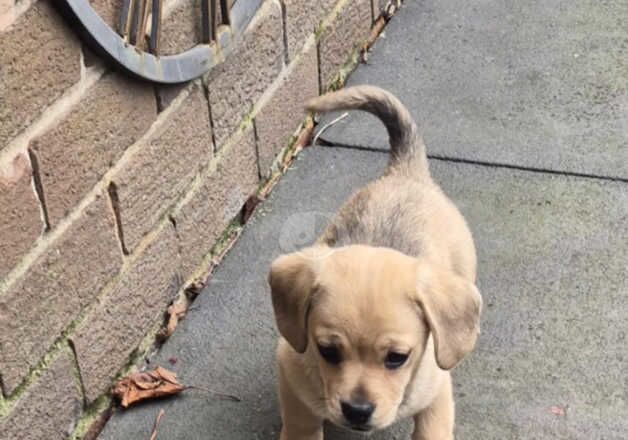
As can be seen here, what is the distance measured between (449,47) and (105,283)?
2332 millimetres

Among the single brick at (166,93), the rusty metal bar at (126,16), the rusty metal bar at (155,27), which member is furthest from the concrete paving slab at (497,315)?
the rusty metal bar at (126,16)

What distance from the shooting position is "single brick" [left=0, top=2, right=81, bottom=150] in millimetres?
2688

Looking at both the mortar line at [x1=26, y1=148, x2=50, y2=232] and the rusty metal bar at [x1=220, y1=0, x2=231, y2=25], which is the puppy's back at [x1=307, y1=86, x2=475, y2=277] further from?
the mortar line at [x1=26, y1=148, x2=50, y2=232]

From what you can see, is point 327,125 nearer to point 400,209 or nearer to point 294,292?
point 400,209

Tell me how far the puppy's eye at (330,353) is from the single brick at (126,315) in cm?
85

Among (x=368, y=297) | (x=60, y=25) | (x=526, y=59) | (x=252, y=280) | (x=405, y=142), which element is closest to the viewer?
(x=368, y=297)

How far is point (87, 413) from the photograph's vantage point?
330 cm

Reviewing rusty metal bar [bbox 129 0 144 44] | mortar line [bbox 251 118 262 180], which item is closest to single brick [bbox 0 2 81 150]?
rusty metal bar [bbox 129 0 144 44]

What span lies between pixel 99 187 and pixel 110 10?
19.8 inches

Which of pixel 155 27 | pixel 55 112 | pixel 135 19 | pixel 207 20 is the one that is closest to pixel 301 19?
pixel 207 20

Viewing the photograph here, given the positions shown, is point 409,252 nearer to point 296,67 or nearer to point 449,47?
point 296,67

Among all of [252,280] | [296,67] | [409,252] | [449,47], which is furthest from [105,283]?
[449,47]

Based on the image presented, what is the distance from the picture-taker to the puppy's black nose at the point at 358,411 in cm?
262

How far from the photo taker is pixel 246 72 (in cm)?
392
